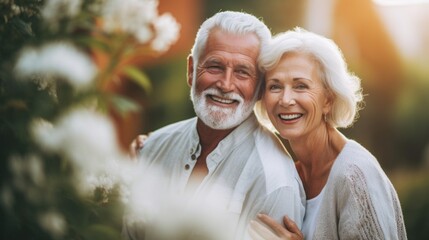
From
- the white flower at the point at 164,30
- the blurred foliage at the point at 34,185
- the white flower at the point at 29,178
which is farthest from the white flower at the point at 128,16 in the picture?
the white flower at the point at 164,30

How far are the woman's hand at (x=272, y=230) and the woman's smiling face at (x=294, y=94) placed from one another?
503 mm

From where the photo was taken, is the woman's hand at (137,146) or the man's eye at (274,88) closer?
the man's eye at (274,88)

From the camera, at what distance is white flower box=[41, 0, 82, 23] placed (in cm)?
127

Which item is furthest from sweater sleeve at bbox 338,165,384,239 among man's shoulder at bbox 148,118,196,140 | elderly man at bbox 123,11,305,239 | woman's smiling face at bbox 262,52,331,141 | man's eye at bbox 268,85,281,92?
man's shoulder at bbox 148,118,196,140

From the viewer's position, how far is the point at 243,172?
244 cm

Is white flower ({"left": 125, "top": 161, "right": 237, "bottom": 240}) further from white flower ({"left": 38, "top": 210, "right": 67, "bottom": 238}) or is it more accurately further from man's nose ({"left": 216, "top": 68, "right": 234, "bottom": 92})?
man's nose ({"left": 216, "top": 68, "right": 234, "bottom": 92})

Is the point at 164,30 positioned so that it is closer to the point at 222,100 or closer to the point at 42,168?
the point at 222,100

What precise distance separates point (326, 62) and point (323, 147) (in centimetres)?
40

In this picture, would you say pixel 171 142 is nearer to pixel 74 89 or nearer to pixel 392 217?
pixel 392 217

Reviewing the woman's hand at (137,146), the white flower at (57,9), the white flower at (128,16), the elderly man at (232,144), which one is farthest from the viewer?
the woman's hand at (137,146)

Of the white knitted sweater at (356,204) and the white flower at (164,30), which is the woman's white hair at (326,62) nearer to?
the white knitted sweater at (356,204)

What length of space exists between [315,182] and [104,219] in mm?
1624

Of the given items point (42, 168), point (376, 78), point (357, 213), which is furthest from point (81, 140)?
point (376, 78)

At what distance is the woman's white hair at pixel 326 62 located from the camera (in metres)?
2.58
